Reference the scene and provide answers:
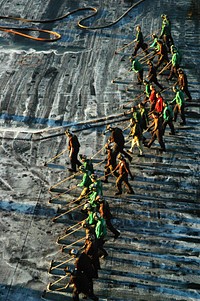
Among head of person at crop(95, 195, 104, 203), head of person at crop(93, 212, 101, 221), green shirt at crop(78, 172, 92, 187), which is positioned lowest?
green shirt at crop(78, 172, 92, 187)

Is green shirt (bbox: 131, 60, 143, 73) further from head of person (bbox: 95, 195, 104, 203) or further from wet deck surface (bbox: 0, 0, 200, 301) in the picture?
head of person (bbox: 95, 195, 104, 203)

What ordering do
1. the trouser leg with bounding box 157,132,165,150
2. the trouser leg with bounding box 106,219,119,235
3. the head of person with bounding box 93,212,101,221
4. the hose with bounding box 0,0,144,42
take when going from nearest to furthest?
1. the head of person with bounding box 93,212,101,221
2. the trouser leg with bounding box 106,219,119,235
3. the trouser leg with bounding box 157,132,165,150
4. the hose with bounding box 0,0,144,42

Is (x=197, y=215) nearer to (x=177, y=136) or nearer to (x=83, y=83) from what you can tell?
(x=177, y=136)

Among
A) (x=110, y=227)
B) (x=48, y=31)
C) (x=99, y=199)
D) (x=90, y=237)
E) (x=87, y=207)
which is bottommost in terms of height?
(x=48, y=31)

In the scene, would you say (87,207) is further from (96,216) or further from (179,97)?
(179,97)

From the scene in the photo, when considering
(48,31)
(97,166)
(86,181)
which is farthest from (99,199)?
(48,31)

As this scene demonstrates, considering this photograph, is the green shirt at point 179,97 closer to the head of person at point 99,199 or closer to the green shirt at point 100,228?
the head of person at point 99,199

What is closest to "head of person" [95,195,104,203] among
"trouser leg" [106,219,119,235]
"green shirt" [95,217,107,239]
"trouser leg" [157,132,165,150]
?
"trouser leg" [106,219,119,235]
